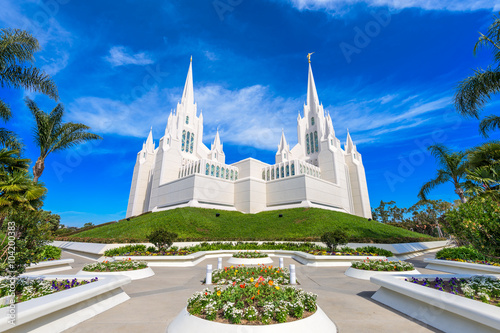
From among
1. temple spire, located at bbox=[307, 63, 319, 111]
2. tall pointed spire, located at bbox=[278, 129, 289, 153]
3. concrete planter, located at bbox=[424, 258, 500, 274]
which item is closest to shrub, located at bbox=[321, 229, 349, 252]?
concrete planter, located at bbox=[424, 258, 500, 274]

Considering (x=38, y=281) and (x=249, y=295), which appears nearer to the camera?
(x=249, y=295)

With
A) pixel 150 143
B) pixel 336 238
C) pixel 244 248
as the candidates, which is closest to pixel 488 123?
pixel 336 238

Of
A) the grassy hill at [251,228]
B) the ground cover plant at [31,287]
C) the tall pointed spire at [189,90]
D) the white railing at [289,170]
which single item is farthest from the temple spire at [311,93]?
the ground cover plant at [31,287]

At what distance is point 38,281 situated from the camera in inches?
223

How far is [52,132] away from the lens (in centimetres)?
1526

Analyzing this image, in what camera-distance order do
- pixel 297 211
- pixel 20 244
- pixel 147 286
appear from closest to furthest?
1. pixel 20 244
2. pixel 147 286
3. pixel 297 211

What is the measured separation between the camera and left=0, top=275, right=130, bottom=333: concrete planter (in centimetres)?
341

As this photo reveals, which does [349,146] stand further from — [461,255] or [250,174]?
[461,255]

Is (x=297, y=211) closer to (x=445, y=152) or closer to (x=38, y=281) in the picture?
(x=445, y=152)

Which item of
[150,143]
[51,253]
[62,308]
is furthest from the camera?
[150,143]

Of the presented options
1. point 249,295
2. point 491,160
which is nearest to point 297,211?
point 491,160

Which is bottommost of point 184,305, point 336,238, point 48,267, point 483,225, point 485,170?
point 184,305

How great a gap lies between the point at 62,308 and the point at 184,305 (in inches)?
94.8

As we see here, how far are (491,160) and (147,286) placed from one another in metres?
17.6
